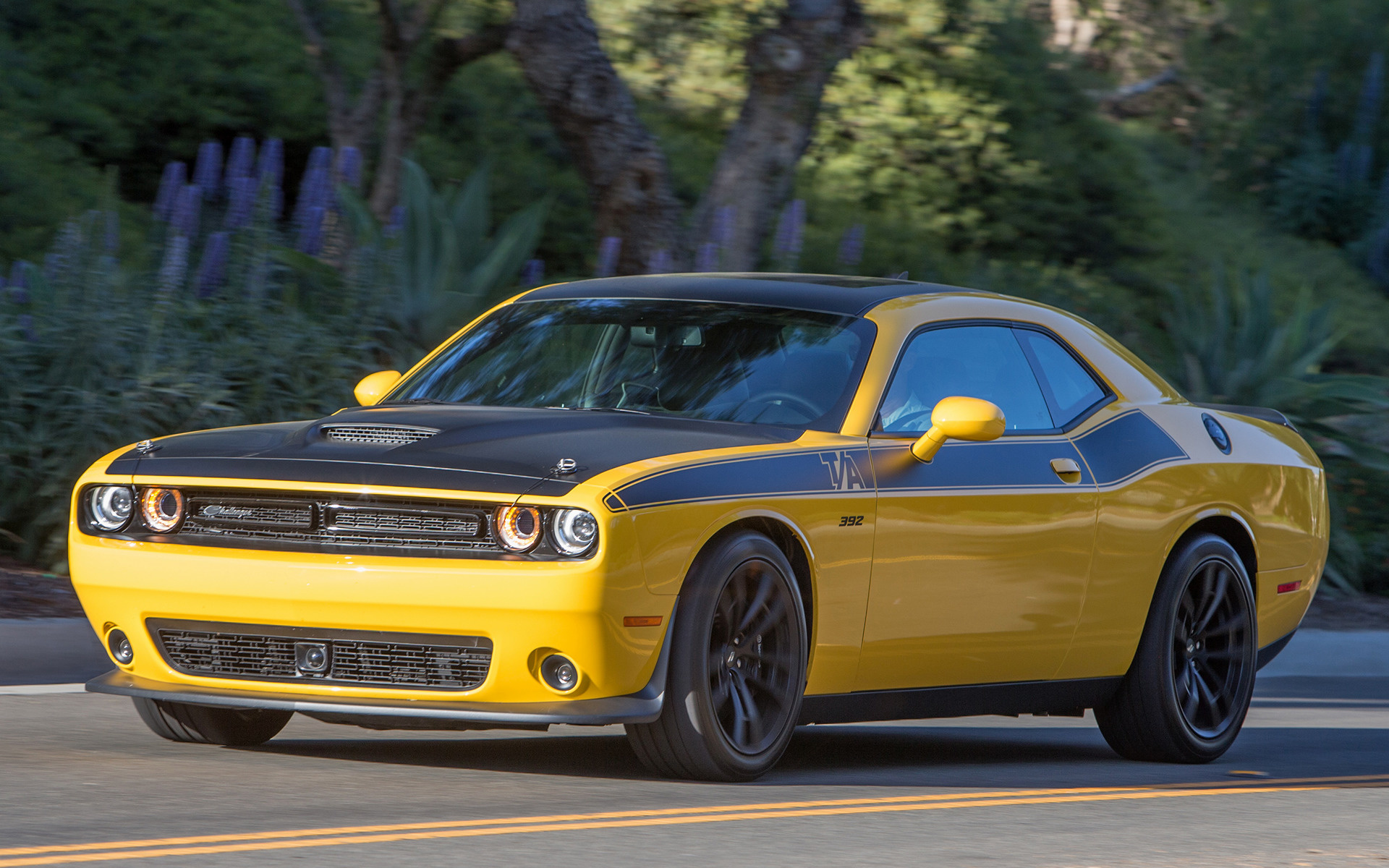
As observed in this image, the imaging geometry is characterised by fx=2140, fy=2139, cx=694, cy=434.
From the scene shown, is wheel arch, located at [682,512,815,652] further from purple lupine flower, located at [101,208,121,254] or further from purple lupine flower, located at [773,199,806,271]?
purple lupine flower, located at [773,199,806,271]

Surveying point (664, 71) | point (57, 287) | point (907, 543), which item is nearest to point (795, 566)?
point (907, 543)

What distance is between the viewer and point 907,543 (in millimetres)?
6570

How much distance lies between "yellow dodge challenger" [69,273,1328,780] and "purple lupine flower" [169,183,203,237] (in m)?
5.33

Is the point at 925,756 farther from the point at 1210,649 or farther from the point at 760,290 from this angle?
the point at 760,290

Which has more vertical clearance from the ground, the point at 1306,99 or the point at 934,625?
the point at 934,625

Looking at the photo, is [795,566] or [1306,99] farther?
[1306,99]

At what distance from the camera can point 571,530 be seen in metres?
5.62

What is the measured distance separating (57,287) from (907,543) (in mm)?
6203

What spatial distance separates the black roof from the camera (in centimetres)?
715

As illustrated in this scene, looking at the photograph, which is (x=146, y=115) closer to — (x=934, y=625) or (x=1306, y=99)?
(x=934, y=625)

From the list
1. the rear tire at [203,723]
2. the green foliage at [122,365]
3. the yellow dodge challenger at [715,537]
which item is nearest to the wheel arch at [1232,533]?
the yellow dodge challenger at [715,537]

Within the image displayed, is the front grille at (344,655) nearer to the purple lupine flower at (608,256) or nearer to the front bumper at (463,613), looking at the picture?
the front bumper at (463,613)

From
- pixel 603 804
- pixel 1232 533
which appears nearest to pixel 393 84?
pixel 1232 533

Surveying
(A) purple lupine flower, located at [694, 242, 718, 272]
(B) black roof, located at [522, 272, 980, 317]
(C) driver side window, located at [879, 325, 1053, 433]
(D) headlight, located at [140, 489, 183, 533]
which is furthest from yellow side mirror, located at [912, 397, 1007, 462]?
(A) purple lupine flower, located at [694, 242, 718, 272]
